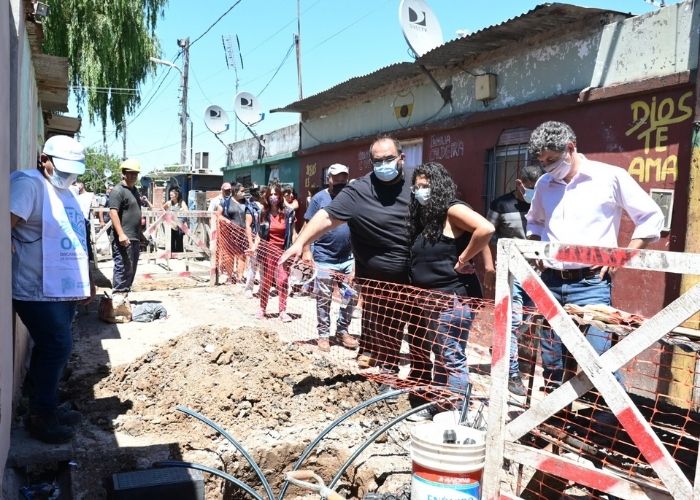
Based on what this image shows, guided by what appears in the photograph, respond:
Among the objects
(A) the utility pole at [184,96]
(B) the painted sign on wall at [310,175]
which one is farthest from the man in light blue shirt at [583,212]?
(A) the utility pole at [184,96]

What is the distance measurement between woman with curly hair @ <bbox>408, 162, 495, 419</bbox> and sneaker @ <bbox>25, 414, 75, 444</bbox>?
221 centimetres

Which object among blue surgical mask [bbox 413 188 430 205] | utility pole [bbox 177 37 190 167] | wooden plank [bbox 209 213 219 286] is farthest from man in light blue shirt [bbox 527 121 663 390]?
utility pole [bbox 177 37 190 167]

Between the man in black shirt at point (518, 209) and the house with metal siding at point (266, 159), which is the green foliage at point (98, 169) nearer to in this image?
the house with metal siding at point (266, 159)

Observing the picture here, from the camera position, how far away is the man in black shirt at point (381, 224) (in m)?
4.42

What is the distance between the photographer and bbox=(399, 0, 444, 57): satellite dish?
356 inches

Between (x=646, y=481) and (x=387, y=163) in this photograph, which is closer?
(x=646, y=481)

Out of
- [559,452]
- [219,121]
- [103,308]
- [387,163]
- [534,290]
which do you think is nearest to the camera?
[534,290]

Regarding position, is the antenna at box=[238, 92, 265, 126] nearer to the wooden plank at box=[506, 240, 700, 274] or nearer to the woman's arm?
the woman's arm

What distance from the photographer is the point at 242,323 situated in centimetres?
795

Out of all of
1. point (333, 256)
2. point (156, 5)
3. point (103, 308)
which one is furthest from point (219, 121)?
point (333, 256)

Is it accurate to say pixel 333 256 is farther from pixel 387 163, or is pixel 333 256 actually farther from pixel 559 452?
pixel 559 452

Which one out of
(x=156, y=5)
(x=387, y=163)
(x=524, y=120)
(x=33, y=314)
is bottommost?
(x=33, y=314)

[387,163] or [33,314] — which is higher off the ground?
[387,163]

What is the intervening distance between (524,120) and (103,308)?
557cm
